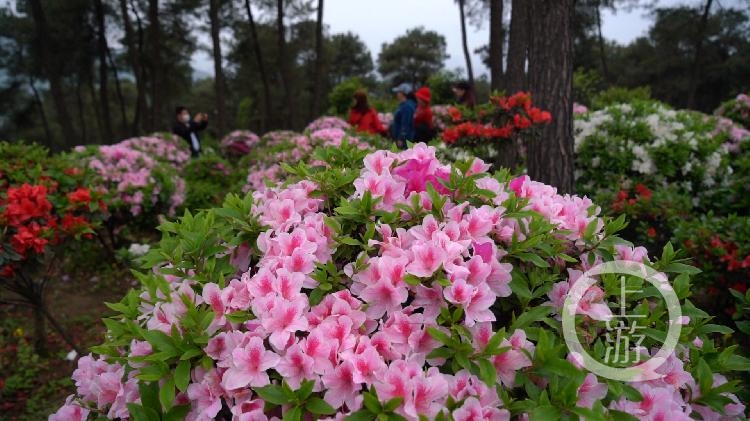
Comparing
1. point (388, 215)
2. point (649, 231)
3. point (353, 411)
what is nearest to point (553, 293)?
point (388, 215)

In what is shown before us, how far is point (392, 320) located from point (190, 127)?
11.4 meters

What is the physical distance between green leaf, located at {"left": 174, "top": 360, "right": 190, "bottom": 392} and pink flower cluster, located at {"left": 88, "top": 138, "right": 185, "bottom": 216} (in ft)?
18.7

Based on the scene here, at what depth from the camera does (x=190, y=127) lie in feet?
38.1

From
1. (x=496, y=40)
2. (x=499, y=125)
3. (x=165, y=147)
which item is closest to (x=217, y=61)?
(x=165, y=147)

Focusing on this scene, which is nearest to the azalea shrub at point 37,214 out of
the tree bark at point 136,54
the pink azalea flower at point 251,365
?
the pink azalea flower at point 251,365

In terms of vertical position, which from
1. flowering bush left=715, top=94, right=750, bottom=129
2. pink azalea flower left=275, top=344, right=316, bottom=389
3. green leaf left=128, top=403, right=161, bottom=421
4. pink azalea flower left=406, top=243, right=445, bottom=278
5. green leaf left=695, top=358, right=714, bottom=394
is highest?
flowering bush left=715, top=94, right=750, bottom=129

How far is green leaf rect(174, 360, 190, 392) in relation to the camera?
1153mm

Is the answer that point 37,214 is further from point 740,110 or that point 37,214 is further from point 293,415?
point 740,110

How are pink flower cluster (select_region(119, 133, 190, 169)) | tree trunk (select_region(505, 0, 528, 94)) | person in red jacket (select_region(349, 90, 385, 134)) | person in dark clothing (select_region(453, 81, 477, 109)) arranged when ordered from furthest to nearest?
pink flower cluster (select_region(119, 133, 190, 169)) < person in red jacket (select_region(349, 90, 385, 134)) < tree trunk (select_region(505, 0, 528, 94)) < person in dark clothing (select_region(453, 81, 477, 109))

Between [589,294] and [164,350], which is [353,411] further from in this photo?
[589,294]

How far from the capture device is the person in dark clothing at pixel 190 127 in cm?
1151

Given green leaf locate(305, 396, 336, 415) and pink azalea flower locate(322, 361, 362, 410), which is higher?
pink azalea flower locate(322, 361, 362, 410)

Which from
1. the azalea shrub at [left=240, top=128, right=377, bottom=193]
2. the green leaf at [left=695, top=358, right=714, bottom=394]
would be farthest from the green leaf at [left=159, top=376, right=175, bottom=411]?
the azalea shrub at [left=240, top=128, right=377, bottom=193]

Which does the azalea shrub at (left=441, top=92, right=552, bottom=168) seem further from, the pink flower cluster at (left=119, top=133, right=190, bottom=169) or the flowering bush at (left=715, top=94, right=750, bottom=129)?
the pink flower cluster at (left=119, top=133, right=190, bottom=169)
